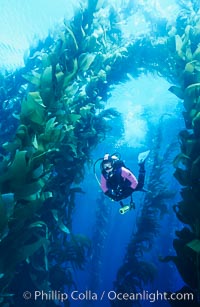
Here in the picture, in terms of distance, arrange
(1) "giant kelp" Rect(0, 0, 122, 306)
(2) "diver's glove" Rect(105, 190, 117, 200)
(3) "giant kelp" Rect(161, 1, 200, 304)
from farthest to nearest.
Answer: (2) "diver's glove" Rect(105, 190, 117, 200), (3) "giant kelp" Rect(161, 1, 200, 304), (1) "giant kelp" Rect(0, 0, 122, 306)

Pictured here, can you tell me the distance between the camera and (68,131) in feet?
13.1

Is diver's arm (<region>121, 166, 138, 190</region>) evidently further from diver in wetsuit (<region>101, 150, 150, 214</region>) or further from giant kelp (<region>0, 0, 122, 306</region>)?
giant kelp (<region>0, 0, 122, 306</region>)

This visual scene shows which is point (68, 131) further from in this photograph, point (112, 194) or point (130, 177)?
point (112, 194)

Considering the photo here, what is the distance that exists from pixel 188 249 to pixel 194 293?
48 cm

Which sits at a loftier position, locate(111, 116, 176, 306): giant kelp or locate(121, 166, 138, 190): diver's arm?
locate(121, 166, 138, 190): diver's arm

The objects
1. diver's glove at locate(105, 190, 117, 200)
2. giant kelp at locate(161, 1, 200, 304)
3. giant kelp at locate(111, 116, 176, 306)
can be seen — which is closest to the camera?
giant kelp at locate(161, 1, 200, 304)

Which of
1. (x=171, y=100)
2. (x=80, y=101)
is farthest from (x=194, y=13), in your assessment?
(x=171, y=100)

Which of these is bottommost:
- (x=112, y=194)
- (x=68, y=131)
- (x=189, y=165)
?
(x=112, y=194)

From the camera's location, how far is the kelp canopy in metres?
2.79

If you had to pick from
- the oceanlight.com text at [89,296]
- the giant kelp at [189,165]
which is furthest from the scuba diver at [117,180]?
the oceanlight.com text at [89,296]

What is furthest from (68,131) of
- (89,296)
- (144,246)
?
(144,246)

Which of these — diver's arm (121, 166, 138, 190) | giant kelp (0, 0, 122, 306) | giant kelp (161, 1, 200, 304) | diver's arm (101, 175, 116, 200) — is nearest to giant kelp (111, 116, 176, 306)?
giant kelp (0, 0, 122, 306)

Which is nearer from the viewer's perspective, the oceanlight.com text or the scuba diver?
the oceanlight.com text

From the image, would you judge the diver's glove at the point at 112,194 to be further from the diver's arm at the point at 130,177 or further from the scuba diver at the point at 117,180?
the diver's arm at the point at 130,177
